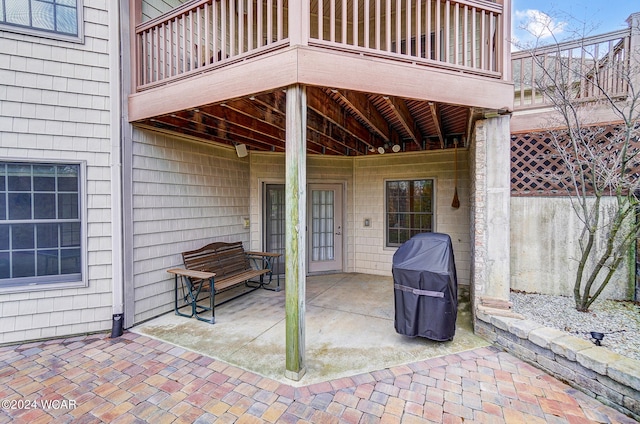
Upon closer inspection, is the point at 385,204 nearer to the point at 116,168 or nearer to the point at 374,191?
the point at 374,191

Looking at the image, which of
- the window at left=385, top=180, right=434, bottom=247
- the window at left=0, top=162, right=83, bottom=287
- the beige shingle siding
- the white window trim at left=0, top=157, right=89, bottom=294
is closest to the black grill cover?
the window at left=385, top=180, right=434, bottom=247

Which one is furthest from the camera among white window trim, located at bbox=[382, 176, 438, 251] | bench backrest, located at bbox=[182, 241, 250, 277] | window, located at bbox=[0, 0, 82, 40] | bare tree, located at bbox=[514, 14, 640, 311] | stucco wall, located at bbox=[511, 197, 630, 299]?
white window trim, located at bbox=[382, 176, 438, 251]

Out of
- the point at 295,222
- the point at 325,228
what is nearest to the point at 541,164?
the point at 295,222

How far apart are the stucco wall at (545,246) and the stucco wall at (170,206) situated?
14.8 ft

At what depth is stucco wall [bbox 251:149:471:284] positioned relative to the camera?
19.3 feet

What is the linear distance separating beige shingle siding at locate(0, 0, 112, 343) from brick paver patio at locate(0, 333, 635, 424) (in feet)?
1.58

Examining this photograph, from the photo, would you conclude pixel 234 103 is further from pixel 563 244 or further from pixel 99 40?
pixel 563 244

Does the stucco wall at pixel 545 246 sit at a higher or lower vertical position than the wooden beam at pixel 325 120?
lower

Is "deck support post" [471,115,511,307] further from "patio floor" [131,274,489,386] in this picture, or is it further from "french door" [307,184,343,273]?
"french door" [307,184,343,273]

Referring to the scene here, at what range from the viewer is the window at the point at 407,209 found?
615 cm

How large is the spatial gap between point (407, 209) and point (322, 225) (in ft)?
5.79

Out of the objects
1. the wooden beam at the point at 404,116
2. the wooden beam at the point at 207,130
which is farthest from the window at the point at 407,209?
the wooden beam at the point at 207,130

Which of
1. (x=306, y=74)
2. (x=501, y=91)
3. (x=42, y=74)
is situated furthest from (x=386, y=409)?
(x=42, y=74)

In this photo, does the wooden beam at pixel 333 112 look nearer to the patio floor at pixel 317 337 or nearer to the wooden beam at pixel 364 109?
the wooden beam at pixel 364 109
